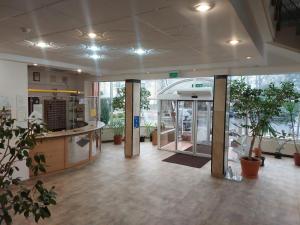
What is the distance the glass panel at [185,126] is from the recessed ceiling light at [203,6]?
6027mm

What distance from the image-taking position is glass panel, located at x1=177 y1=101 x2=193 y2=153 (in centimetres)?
813

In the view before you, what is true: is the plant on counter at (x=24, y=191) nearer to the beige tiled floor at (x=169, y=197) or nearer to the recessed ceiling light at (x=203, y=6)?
the recessed ceiling light at (x=203, y=6)

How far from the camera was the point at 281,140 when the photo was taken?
25.1 feet

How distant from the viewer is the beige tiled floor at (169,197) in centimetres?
360

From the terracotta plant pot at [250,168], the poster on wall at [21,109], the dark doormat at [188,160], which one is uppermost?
the poster on wall at [21,109]

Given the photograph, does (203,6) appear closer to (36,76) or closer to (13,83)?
(13,83)

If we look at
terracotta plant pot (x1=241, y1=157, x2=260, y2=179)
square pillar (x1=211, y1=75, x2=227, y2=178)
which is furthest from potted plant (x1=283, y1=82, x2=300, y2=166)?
terracotta plant pot (x1=241, y1=157, x2=260, y2=179)

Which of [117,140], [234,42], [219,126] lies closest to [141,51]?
[234,42]

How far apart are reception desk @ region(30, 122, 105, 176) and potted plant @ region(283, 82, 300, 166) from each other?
524cm

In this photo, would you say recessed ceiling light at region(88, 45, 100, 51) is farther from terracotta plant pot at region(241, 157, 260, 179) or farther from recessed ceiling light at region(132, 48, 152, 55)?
terracotta plant pot at region(241, 157, 260, 179)

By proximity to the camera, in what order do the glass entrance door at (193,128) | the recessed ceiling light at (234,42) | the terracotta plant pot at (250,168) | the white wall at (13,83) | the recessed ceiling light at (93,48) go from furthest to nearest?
the glass entrance door at (193,128) < the terracotta plant pot at (250,168) < the white wall at (13,83) < the recessed ceiling light at (93,48) < the recessed ceiling light at (234,42)

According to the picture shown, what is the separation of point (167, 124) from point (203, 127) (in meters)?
1.44

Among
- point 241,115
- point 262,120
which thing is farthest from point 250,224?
point 241,115

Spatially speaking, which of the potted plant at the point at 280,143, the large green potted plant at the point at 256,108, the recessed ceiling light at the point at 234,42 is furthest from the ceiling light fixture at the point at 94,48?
the potted plant at the point at 280,143
